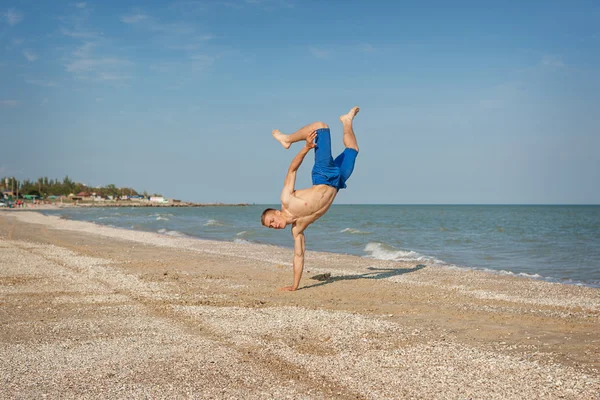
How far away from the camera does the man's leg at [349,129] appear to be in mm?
9812

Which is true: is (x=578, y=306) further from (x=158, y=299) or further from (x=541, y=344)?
(x=158, y=299)

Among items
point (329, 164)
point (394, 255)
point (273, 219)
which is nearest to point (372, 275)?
point (273, 219)

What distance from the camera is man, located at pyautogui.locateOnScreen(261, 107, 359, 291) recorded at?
29.7ft

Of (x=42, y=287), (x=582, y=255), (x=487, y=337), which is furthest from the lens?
(x=582, y=255)

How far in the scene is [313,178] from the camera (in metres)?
9.46

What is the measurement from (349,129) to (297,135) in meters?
1.31

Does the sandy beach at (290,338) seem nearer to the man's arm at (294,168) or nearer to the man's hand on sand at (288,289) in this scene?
the man's hand on sand at (288,289)

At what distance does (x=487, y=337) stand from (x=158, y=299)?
572 centimetres

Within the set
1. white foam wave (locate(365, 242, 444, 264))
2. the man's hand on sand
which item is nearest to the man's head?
the man's hand on sand

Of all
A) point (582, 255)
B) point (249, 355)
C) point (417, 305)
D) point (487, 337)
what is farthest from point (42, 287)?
point (582, 255)

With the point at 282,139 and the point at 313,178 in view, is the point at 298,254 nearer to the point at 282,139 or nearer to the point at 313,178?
the point at 313,178

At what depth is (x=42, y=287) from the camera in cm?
1060

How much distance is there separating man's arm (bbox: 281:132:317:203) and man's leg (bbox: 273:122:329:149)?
0.13 meters

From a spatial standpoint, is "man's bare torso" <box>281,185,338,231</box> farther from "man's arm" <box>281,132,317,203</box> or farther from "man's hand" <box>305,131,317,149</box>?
"man's hand" <box>305,131,317,149</box>
